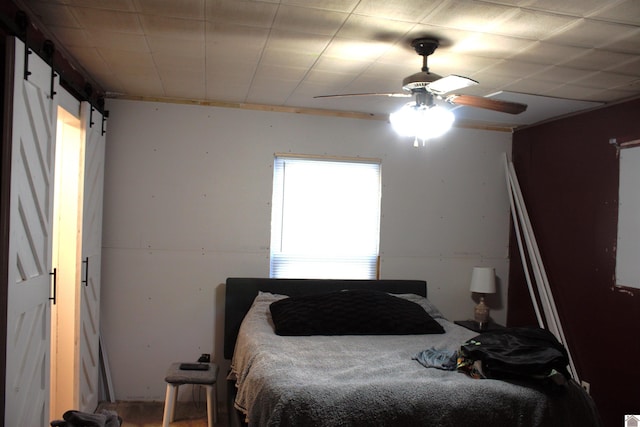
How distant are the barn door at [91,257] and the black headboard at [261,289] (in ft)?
3.20

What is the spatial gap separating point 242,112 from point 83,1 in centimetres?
204

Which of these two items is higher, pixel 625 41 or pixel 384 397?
pixel 625 41

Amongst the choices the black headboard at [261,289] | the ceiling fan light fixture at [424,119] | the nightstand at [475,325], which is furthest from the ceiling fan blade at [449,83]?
the nightstand at [475,325]

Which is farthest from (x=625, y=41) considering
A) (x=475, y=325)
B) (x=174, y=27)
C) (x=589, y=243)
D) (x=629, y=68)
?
(x=475, y=325)

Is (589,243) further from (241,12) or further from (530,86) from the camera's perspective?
(241,12)

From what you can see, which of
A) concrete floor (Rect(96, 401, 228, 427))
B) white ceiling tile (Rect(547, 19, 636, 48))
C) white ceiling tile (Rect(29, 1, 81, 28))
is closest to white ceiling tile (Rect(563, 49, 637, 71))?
white ceiling tile (Rect(547, 19, 636, 48))

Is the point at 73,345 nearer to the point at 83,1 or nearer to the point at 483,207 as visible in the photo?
the point at 83,1

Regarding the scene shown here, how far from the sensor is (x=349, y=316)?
138 inches

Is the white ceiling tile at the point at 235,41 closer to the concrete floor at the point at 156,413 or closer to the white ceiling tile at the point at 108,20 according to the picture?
the white ceiling tile at the point at 108,20

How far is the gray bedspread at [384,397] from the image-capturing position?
2.24 m

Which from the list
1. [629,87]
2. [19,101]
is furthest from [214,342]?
[629,87]

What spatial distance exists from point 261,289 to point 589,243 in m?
2.58

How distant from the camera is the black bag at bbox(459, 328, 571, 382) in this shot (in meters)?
2.50

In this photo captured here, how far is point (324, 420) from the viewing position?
2205mm
